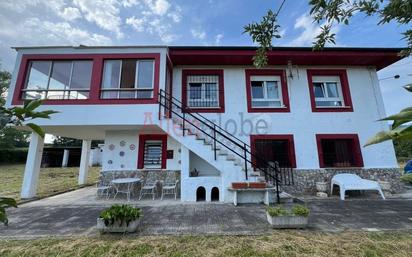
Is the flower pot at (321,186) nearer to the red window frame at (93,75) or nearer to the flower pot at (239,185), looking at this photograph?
the flower pot at (239,185)

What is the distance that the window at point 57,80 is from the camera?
8172 mm

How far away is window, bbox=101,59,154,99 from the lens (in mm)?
8172

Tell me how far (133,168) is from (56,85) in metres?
4.78

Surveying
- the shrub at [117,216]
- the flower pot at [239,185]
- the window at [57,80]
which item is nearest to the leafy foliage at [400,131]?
the shrub at [117,216]

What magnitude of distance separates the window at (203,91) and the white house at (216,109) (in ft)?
0.16

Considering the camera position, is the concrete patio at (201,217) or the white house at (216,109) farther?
the white house at (216,109)

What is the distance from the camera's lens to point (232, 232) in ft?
14.7

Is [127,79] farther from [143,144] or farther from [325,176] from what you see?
[325,176]

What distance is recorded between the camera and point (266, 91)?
961 cm

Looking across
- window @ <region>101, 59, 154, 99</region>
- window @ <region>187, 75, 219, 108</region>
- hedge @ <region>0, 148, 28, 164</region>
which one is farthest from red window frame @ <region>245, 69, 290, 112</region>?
hedge @ <region>0, 148, 28, 164</region>

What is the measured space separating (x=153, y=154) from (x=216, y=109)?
3553mm

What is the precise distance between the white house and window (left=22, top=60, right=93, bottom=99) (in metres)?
0.04

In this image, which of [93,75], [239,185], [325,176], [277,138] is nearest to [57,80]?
[93,75]

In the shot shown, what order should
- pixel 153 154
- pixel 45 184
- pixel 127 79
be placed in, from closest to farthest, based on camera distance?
pixel 127 79 < pixel 153 154 < pixel 45 184
